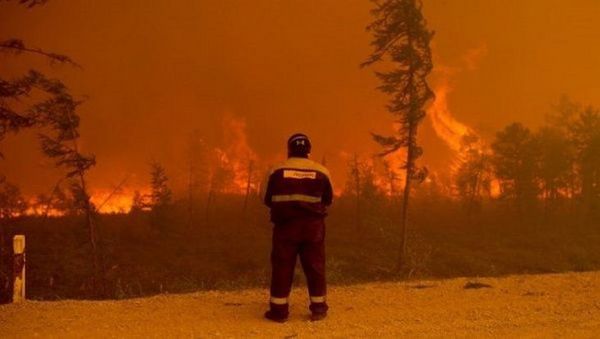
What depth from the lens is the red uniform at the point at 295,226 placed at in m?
7.57

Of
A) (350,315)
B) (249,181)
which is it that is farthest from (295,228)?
(249,181)

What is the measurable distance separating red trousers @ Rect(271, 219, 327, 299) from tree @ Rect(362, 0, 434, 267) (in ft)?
69.6

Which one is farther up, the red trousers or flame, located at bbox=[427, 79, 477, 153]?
flame, located at bbox=[427, 79, 477, 153]

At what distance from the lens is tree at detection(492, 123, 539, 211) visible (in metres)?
58.4

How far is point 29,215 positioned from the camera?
6906 centimetres

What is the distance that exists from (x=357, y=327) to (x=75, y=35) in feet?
489

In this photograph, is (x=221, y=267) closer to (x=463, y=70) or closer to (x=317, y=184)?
(x=317, y=184)

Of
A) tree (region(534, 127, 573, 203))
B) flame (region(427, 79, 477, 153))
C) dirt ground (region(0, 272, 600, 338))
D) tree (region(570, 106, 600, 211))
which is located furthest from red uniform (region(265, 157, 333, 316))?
flame (region(427, 79, 477, 153))

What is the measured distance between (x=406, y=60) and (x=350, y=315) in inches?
883

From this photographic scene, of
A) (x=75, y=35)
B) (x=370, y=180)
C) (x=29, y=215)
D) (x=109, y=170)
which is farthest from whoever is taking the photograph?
(x=75, y=35)

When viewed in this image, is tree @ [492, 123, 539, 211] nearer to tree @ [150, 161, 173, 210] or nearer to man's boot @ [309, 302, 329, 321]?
tree @ [150, 161, 173, 210]

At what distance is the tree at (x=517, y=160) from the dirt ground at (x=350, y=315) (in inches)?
2039

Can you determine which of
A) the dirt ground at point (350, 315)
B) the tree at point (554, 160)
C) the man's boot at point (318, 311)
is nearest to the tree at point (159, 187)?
the tree at point (554, 160)

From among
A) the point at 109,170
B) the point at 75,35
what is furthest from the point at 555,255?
the point at 75,35
